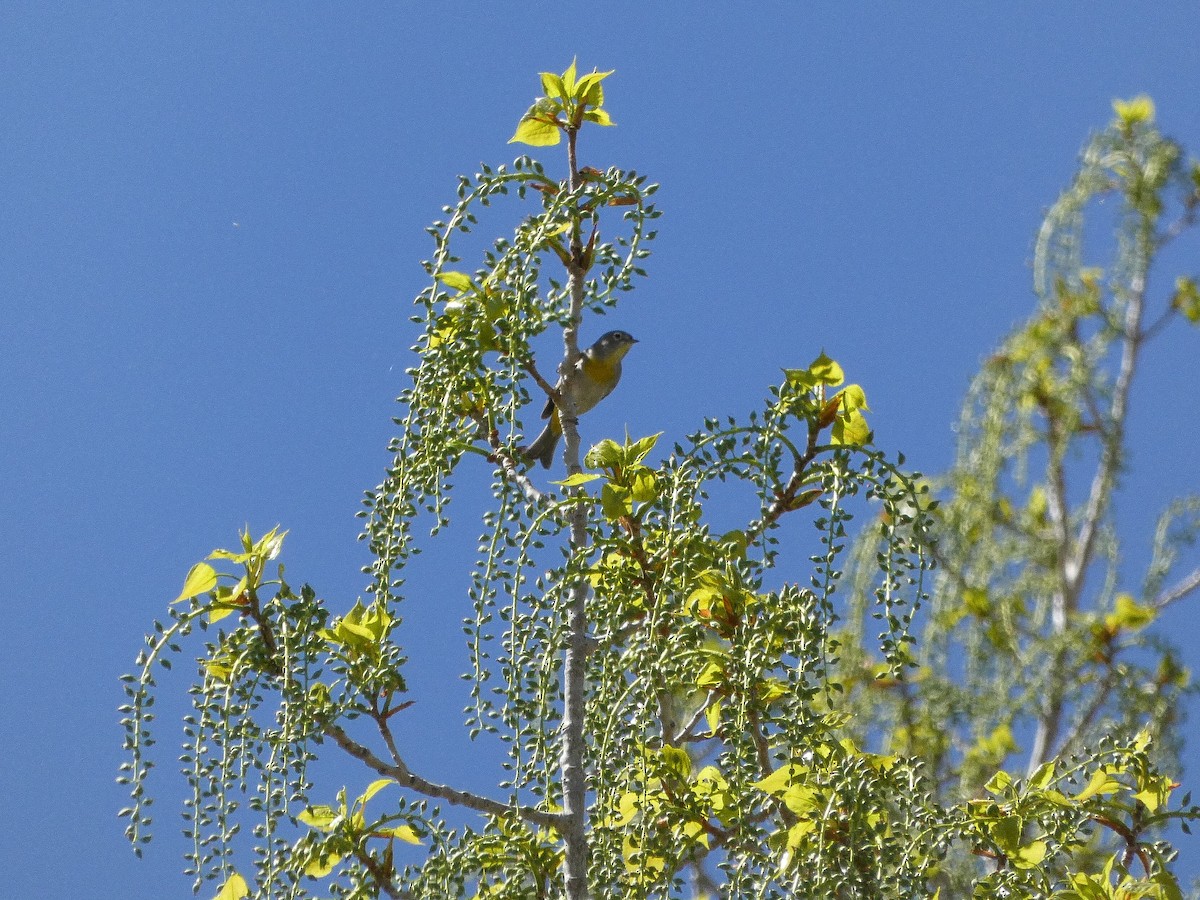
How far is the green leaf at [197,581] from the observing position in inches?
60.5

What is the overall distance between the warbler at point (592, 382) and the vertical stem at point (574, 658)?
0.50 ft

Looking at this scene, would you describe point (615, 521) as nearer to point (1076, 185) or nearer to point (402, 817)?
point (402, 817)

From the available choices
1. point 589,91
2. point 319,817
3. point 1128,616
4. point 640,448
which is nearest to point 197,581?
point 319,817

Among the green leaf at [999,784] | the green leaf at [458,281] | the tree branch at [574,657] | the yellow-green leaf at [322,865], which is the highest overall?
the green leaf at [458,281]

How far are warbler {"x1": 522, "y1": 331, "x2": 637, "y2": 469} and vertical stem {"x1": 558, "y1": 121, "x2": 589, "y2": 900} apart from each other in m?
0.15

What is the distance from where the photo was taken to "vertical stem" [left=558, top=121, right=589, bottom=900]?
1635 mm

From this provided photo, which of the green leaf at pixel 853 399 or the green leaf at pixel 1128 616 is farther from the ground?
the green leaf at pixel 1128 616

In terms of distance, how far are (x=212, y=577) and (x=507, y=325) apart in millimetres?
463

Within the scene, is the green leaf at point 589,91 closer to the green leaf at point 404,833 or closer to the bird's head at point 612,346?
the bird's head at point 612,346

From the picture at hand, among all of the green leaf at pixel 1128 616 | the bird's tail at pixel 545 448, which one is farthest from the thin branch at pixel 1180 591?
the bird's tail at pixel 545 448

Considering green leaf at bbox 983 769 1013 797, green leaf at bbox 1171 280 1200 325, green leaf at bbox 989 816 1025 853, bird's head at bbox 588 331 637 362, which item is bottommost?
green leaf at bbox 989 816 1025 853

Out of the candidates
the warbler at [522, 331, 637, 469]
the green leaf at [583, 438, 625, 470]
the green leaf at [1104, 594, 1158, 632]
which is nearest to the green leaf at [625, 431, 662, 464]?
the green leaf at [583, 438, 625, 470]

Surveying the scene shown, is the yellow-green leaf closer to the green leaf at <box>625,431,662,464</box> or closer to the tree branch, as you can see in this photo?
the tree branch

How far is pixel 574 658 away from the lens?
1.72 meters
